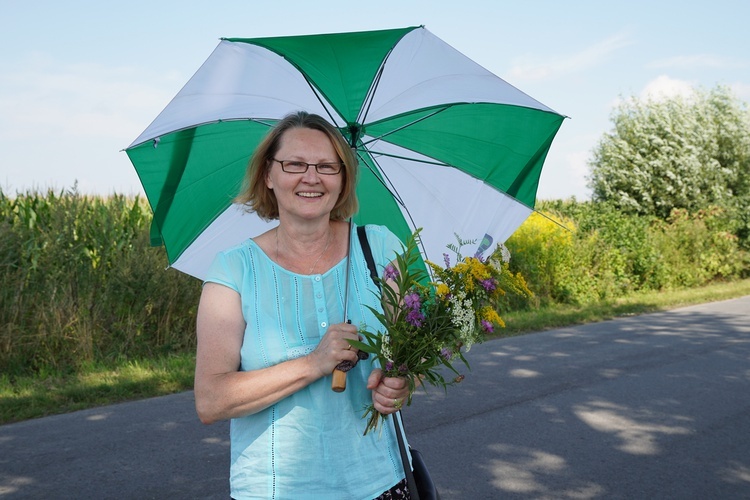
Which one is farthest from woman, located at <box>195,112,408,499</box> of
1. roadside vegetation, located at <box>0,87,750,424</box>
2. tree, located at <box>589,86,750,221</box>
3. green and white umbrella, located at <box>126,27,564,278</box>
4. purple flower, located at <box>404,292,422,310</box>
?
tree, located at <box>589,86,750,221</box>

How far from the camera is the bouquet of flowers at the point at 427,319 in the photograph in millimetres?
2203

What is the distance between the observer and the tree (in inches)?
997

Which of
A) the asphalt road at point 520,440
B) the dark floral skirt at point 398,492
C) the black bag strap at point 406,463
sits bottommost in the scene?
the asphalt road at point 520,440

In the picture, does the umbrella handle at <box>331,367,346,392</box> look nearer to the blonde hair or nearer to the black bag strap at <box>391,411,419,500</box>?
the black bag strap at <box>391,411,419,500</box>

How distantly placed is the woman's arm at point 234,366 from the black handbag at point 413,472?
31cm

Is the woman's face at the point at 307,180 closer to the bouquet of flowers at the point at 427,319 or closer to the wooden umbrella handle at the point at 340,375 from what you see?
the bouquet of flowers at the point at 427,319

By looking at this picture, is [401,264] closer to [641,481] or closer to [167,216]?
[167,216]

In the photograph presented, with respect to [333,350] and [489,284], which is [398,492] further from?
[489,284]

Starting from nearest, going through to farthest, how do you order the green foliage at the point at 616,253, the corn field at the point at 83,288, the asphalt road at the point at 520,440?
the asphalt road at the point at 520,440 < the corn field at the point at 83,288 < the green foliage at the point at 616,253

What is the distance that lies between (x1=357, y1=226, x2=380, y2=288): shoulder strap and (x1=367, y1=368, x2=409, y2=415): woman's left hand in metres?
0.30

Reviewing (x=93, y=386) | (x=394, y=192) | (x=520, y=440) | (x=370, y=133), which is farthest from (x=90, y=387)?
(x=370, y=133)

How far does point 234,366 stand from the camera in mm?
2242

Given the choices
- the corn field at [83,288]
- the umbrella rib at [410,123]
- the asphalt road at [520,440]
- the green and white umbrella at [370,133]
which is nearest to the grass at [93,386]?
the asphalt road at [520,440]

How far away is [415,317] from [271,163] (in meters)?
0.69
